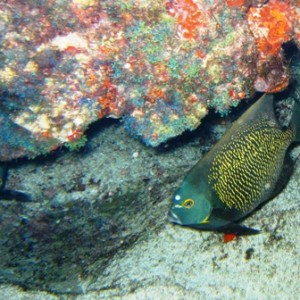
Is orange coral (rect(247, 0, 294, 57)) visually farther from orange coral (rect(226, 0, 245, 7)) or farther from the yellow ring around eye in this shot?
the yellow ring around eye

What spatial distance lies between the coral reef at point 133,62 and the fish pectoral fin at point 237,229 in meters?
1.08

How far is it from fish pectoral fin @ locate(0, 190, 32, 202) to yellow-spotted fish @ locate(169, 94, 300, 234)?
1957 millimetres

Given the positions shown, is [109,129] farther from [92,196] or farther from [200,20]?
[200,20]

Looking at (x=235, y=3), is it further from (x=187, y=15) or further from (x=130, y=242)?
(x=130, y=242)

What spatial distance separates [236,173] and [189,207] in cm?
50

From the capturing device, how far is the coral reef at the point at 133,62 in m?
2.49

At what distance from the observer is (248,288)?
3.03 meters

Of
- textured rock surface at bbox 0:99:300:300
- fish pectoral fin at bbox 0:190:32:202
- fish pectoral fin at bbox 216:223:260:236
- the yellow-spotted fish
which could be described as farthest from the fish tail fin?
fish pectoral fin at bbox 0:190:32:202

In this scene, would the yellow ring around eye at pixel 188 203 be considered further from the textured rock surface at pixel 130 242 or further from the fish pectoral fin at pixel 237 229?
the textured rock surface at pixel 130 242

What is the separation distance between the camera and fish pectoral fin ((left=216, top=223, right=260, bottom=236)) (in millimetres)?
3069

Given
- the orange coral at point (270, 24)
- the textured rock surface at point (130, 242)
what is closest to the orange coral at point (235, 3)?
the orange coral at point (270, 24)

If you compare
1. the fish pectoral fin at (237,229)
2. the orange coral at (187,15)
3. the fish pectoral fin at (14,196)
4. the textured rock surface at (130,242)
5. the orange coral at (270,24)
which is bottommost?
the fish pectoral fin at (14,196)

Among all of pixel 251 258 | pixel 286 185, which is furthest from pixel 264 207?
pixel 251 258

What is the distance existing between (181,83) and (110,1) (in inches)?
32.9
